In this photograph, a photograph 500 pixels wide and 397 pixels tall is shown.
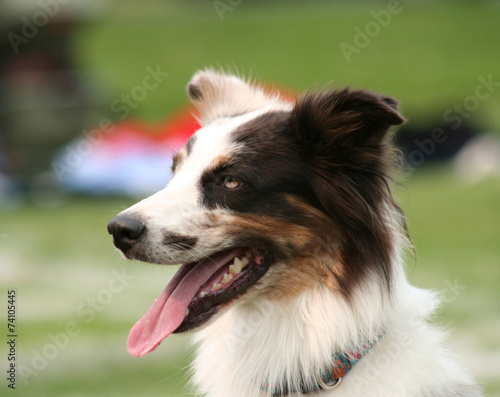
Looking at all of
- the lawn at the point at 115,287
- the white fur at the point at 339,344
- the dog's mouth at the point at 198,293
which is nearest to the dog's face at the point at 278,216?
the dog's mouth at the point at 198,293

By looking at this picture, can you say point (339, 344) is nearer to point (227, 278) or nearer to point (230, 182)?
point (227, 278)

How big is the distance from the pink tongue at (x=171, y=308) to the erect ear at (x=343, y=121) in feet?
2.66

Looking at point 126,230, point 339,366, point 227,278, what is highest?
point 126,230

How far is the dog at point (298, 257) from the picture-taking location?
3.91 metres

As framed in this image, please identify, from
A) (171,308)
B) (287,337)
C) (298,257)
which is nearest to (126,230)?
(171,308)

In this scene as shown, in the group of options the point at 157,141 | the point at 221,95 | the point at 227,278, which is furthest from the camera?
the point at 157,141

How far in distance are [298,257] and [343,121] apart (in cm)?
78

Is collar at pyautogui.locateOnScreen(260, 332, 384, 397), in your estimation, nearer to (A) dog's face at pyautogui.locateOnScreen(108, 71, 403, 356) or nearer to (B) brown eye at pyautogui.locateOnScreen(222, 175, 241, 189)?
(A) dog's face at pyautogui.locateOnScreen(108, 71, 403, 356)

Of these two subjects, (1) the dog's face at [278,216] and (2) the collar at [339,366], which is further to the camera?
(1) the dog's face at [278,216]

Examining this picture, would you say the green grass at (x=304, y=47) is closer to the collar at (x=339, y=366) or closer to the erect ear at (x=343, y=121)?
the erect ear at (x=343, y=121)

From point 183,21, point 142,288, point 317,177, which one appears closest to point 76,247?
point 142,288

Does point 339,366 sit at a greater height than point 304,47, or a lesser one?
lesser

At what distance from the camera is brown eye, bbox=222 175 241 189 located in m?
4.13

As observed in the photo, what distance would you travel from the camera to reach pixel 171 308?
4.04 m
